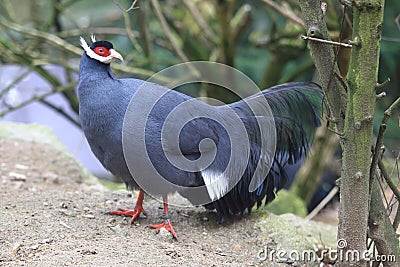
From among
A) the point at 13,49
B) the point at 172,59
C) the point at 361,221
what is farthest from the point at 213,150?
the point at 172,59

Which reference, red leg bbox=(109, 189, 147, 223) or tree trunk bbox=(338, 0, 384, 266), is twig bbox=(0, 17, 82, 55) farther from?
tree trunk bbox=(338, 0, 384, 266)


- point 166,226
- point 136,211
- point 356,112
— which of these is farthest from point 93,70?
point 356,112

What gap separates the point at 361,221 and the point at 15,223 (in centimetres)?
202

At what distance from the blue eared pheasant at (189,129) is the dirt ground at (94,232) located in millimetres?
148

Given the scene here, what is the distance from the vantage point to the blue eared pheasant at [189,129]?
3463 millimetres

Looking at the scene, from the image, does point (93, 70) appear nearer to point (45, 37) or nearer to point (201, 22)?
point (45, 37)

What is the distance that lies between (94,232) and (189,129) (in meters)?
0.86

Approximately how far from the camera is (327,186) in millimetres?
7406

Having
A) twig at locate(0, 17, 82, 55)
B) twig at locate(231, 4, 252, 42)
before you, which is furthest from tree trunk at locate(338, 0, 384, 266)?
twig at locate(231, 4, 252, 42)

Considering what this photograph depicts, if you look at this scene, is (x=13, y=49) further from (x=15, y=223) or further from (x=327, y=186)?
(x=327, y=186)

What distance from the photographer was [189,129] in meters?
3.55

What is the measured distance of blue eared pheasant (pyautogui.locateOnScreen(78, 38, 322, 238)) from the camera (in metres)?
3.46

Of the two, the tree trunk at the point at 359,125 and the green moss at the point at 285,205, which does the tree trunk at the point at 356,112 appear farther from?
the green moss at the point at 285,205

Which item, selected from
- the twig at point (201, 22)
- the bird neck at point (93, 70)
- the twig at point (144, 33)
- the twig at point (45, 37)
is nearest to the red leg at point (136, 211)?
the bird neck at point (93, 70)
